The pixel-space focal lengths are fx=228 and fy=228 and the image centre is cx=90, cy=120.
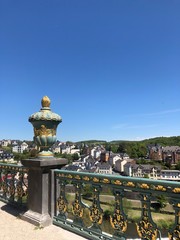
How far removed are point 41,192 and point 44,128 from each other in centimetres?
109

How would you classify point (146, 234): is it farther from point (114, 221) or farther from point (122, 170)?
point (122, 170)

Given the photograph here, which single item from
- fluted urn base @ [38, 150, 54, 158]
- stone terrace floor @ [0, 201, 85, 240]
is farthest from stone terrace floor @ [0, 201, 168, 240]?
fluted urn base @ [38, 150, 54, 158]

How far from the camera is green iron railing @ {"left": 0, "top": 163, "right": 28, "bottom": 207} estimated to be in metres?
4.78

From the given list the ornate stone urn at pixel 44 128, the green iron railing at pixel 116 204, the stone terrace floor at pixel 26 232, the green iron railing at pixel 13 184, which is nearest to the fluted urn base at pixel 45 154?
the ornate stone urn at pixel 44 128

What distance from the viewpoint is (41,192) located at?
3.88m

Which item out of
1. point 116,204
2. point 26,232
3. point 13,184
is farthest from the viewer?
point 13,184

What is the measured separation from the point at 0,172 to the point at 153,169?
76.7 meters

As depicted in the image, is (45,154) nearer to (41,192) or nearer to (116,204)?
(41,192)

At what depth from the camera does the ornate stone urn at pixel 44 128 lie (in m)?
4.01

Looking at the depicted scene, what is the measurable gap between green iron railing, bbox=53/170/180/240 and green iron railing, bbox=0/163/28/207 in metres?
1.17

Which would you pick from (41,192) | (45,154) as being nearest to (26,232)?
(41,192)

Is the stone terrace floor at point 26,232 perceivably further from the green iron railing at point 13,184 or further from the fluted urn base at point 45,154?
the fluted urn base at point 45,154

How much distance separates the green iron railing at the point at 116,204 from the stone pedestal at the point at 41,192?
12cm

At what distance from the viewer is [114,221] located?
297 cm
